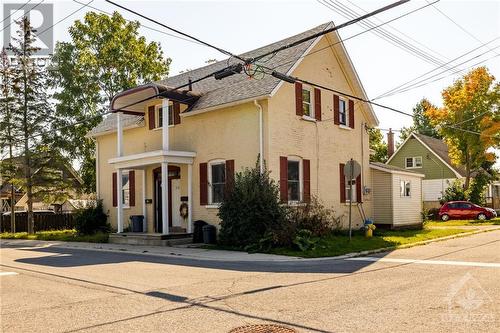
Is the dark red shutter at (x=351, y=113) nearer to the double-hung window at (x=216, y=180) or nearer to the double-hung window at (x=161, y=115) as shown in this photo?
the double-hung window at (x=216, y=180)

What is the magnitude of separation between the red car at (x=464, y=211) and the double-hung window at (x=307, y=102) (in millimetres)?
19075

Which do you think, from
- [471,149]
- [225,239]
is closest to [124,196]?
[225,239]

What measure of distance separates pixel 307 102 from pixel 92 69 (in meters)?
23.1

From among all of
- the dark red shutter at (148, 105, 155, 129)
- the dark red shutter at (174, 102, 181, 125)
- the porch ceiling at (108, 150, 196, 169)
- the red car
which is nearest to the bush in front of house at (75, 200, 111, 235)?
the porch ceiling at (108, 150, 196, 169)

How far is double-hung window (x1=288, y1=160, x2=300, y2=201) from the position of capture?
1997 cm

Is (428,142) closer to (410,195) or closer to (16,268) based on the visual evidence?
(410,195)

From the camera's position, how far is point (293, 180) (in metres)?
20.1

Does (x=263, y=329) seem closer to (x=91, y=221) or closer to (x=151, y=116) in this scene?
(x=151, y=116)

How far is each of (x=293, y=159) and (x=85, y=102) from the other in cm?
2333

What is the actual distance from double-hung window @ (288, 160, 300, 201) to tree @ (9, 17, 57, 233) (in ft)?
52.8

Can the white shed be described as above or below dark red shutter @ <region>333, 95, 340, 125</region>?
below

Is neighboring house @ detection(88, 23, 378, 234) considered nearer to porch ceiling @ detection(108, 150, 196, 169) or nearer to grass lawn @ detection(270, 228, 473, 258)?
porch ceiling @ detection(108, 150, 196, 169)

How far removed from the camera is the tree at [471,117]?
118 ft

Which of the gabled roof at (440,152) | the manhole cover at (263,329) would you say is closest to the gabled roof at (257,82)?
the manhole cover at (263,329)
